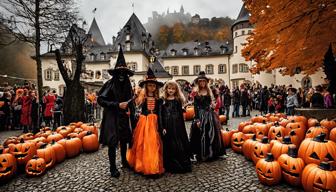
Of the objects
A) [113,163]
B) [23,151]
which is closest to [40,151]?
[23,151]

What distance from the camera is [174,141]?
510cm

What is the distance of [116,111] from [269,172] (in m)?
2.89

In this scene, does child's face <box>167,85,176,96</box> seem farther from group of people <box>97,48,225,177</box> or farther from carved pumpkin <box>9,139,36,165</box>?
carved pumpkin <box>9,139,36,165</box>

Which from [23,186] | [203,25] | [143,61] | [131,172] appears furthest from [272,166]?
[203,25]

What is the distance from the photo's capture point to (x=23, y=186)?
4613 millimetres

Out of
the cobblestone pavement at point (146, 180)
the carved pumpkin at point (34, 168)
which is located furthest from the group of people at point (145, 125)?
the carved pumpkin at point (34, 168)

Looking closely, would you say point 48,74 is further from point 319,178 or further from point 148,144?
point 319,178

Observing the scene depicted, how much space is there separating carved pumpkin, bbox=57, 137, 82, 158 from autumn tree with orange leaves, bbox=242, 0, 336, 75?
20.0 ft

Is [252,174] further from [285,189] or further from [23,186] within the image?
[23,186]

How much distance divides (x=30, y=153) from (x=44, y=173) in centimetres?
74

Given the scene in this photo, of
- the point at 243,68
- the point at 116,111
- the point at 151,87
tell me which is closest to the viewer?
the point at 116,111

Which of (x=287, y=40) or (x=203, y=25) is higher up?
(x=203, y=25)

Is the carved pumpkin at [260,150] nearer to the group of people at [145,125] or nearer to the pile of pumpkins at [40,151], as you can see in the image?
the group of people at [145,125]

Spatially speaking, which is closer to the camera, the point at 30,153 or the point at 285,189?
the point at 285,189
